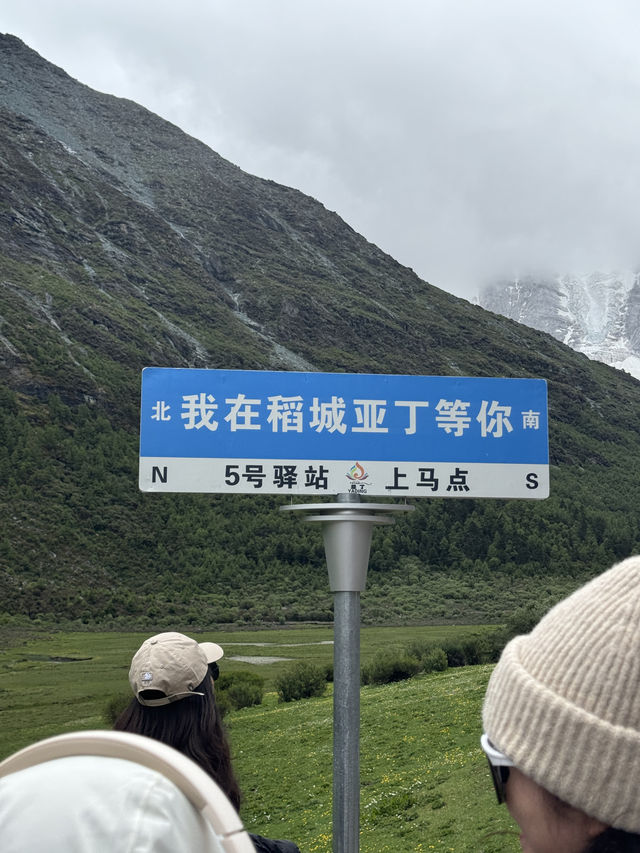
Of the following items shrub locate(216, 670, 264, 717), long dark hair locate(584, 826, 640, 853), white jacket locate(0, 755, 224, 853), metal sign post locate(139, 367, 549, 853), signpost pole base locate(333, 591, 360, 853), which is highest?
metal sign post locate(139, 367, 549, 853)

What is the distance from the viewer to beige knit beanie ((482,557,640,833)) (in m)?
0.90

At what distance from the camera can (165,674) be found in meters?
1.97

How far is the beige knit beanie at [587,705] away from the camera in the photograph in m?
0.90

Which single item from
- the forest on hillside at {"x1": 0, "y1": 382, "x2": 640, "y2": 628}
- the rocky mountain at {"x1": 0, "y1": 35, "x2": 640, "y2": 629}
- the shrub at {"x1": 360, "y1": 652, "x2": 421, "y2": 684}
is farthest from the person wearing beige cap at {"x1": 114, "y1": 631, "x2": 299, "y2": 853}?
the forest on hillside at {"x1": 0, "y1": 382, "x2": 640, "y2": 628}

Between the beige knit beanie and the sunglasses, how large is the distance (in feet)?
0.05

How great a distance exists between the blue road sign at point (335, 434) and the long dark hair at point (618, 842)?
7.32 ft

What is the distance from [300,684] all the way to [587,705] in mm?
25448

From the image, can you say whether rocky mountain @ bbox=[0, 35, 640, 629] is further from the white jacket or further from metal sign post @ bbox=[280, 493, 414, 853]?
the white jacket

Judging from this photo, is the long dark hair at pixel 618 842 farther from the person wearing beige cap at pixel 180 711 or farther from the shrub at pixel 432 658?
the shrub at pixel 432 658

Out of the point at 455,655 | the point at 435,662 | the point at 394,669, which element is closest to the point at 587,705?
the point at 435,662

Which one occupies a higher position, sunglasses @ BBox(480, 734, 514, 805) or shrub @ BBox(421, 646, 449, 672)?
sunglasses @ BBox(480, 734, 514, 805)

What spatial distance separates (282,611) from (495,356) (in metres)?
61.0

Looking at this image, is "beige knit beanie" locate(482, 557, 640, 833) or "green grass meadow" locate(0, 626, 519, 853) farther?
"green grass meadow" locate(0, 626, 519, 853)

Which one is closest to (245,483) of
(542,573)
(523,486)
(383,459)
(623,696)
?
(383,459)
